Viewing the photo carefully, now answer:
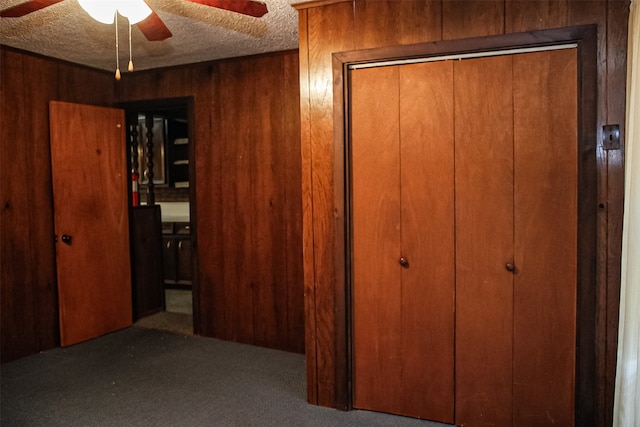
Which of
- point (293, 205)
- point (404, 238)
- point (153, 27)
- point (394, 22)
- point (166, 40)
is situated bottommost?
point (404, 238)

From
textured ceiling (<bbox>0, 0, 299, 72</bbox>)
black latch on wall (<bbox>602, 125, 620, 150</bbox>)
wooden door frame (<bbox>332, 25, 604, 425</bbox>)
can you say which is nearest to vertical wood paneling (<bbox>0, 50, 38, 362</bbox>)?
textured ceiling (<bbox>0, 0, 299, 72</bbox>)

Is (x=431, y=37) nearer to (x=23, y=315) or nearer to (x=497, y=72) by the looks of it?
(x=497, y=72)

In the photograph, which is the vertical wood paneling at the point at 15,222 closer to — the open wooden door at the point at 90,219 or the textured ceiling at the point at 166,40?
the open wooden door at the point at 90,219

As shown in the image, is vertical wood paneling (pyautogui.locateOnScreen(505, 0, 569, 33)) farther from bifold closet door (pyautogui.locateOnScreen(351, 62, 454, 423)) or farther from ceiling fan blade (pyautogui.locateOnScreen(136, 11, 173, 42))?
ceiling fan blade (pyautogui.locateOnScreen(136, 11, 173, 42))

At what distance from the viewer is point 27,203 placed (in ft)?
11.6

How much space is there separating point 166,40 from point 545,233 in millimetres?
2795

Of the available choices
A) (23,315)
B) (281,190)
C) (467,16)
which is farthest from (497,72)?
(23,315)

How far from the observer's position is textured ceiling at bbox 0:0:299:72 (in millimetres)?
2753

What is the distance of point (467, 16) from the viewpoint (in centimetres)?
236

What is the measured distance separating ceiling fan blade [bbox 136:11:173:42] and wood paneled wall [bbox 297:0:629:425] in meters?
0.80

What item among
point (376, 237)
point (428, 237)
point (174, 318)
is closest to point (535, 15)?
point (428, 237)

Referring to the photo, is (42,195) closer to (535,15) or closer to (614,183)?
(535,15)

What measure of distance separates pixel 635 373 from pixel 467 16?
1.80 meters

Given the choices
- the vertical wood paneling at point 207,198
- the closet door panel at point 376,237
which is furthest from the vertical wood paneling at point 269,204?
the closet door panel at point 376,237
